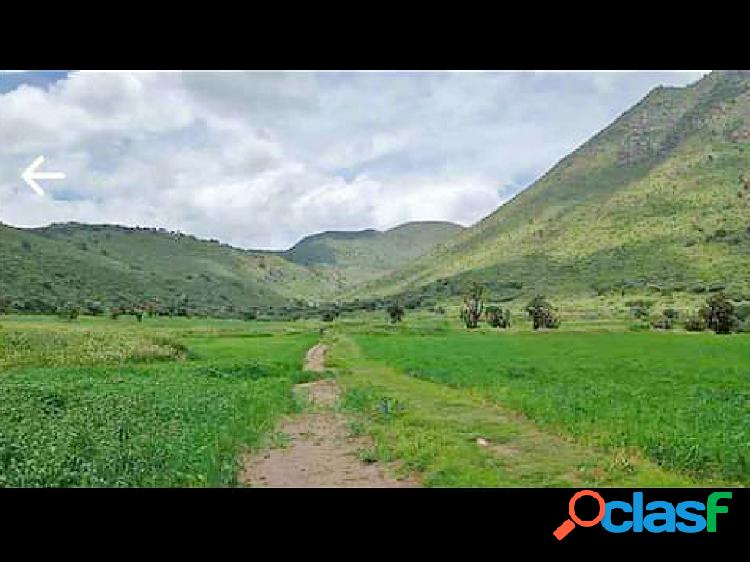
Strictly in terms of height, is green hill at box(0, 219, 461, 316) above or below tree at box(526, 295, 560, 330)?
above

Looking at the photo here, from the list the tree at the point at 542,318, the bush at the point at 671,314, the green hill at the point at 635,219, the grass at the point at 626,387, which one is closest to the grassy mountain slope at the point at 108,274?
the green hill at the point at 635,219

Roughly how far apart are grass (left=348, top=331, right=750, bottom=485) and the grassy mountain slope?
72.3 meters

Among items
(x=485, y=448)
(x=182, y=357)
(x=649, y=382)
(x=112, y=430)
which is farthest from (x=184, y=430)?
(x=182, y=357)

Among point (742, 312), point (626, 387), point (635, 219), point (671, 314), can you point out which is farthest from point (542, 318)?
point (626, 387)

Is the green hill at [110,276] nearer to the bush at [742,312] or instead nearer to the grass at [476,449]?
the bush at [742,312]

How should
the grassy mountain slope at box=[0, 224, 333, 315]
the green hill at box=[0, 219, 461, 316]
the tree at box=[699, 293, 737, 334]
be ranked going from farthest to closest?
the grassy mountain slope at box=[0, 224, 333, 315]
the green hill at box=[0, 219, 461, 316]
the tree at box=[699, 293, 737, 334]

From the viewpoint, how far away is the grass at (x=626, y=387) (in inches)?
448

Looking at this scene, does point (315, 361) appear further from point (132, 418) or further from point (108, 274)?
point (108, 274)

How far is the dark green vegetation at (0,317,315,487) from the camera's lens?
8922 mm
